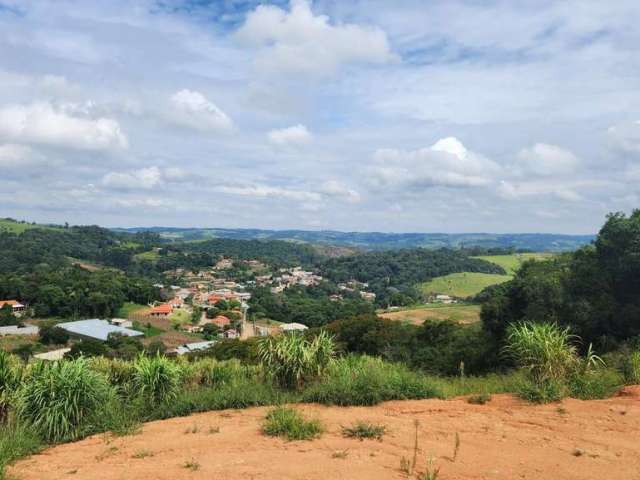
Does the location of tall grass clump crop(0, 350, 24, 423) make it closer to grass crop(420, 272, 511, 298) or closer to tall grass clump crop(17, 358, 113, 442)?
tall grass clump crop(17, 358, 113, 442)

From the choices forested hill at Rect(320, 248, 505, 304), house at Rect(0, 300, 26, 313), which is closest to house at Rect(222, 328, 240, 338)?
house at Rect(0, 300, 26, 313)

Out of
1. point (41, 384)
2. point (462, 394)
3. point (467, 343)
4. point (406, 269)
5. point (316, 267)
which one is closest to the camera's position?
point (41, 384)

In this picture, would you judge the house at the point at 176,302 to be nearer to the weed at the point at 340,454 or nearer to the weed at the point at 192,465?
the weed at the point at 192,465

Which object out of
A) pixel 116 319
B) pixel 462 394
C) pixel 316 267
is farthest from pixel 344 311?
pixel 316 267

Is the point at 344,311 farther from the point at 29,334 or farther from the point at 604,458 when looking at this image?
the point at 604,458

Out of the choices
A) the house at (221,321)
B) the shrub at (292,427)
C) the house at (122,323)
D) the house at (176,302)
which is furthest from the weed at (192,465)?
the house at (176,302)

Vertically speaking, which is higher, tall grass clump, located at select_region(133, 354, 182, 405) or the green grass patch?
tall grass clump, located at select_region(133, 354, 182, 405)
